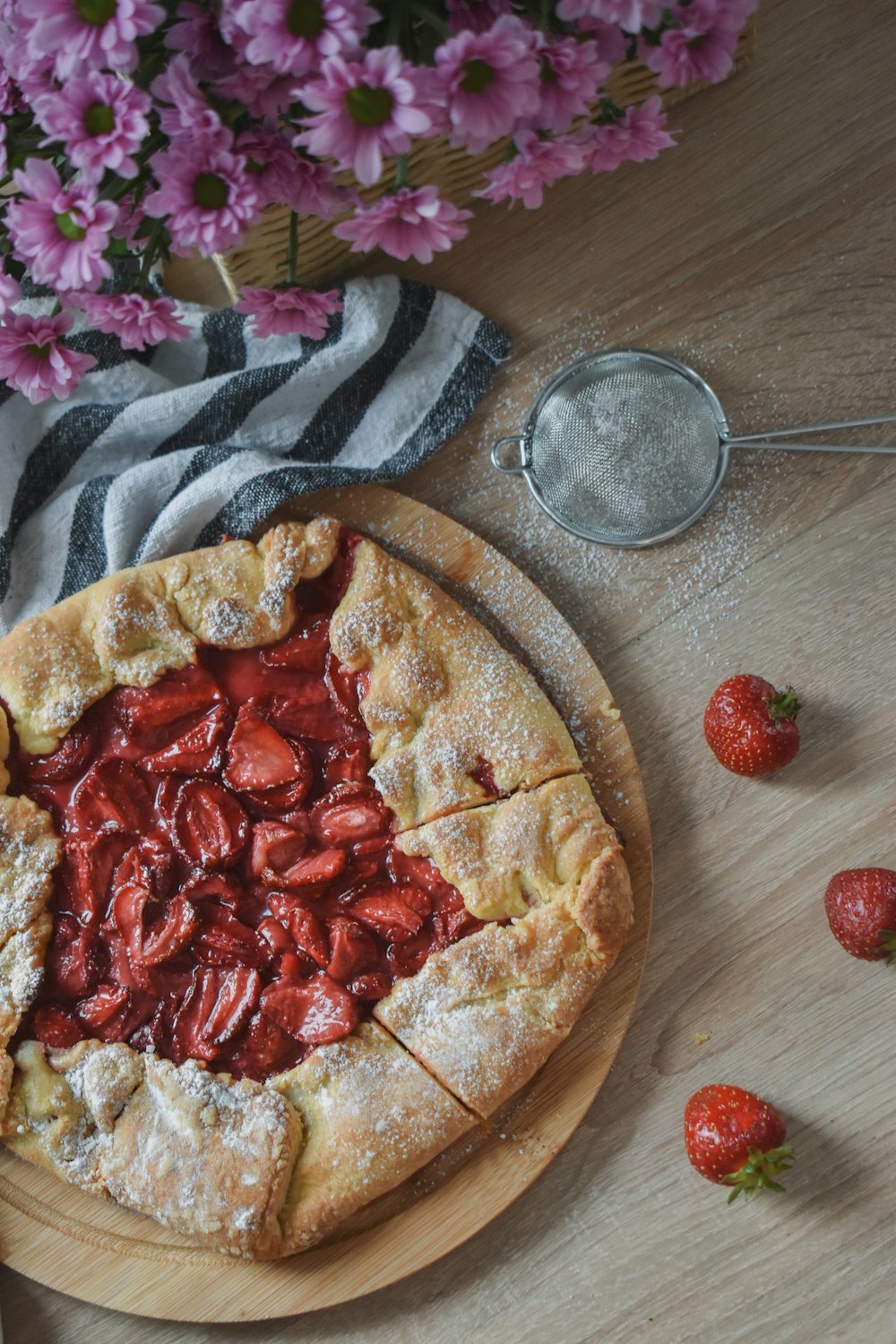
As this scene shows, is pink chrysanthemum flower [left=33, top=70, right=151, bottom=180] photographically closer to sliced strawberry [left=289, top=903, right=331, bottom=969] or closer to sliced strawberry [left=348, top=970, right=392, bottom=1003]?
sliced strawberry [left=289, top=903, right=331, bottom=969]

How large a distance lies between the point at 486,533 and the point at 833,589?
30.1 inches

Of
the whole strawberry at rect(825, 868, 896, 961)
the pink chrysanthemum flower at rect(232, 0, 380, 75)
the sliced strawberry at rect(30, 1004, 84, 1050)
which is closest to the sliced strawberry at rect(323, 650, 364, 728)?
the sliced strawberry at rect(30, 1004, 84, 1050)

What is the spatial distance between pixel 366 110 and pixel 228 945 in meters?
1.54

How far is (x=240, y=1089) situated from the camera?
232cm

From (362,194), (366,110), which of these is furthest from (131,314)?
(362,194)

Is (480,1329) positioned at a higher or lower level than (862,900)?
lower

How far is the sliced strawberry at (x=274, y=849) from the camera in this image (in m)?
2.42

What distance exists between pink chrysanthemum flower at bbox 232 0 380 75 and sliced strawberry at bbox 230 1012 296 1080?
1.67 metres

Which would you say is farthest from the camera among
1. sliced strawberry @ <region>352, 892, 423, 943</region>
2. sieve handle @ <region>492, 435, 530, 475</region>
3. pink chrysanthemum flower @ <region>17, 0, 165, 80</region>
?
sieve handle @ <region>492, 435, 530, 475</region>

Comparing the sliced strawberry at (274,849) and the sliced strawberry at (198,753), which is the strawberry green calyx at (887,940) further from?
the sliced strawberry at (198,753)

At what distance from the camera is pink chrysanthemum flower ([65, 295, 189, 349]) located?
6.54 feet

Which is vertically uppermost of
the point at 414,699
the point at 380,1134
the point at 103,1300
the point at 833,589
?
the point at 414,699

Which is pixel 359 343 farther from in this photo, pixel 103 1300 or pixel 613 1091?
pixel 103 1300

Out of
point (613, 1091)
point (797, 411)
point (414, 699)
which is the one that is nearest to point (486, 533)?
point (414, 699)
